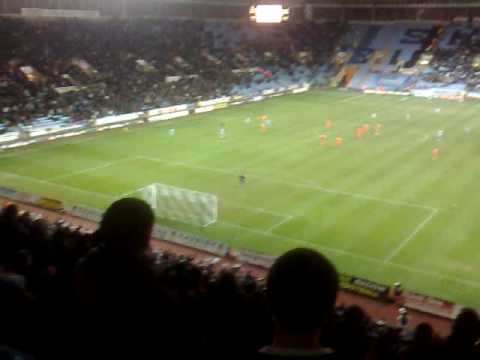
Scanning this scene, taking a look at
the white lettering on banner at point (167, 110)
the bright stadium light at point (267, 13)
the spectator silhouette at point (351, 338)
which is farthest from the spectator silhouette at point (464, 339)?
the bright stadium light at point (267, 13)

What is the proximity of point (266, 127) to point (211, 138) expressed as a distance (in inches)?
202

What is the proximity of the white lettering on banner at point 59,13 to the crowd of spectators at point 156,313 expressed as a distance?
4750cm

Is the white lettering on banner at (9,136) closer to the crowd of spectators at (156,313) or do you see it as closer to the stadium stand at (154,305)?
the stadium stand at (154,305)

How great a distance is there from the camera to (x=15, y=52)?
158 ft

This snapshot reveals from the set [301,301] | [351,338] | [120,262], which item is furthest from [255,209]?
[301,301]

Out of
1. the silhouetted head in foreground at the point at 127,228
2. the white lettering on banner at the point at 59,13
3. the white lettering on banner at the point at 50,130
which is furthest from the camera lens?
the white lettering on banner at the point at 59,13

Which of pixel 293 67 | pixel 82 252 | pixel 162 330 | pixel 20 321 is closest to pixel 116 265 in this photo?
pixel 162 330

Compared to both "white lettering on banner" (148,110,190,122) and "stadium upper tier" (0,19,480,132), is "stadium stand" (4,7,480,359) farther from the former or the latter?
"white lettering on banner" (148,110,190,122)

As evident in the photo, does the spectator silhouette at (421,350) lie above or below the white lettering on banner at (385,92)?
above

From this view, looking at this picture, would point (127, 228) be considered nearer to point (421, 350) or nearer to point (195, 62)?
point (421, 350)

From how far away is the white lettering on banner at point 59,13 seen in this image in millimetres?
50562

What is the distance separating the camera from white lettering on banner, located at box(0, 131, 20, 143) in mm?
34531

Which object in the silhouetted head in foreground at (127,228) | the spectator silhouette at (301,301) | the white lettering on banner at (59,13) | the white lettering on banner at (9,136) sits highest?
the white lettering on banner at (59,13)

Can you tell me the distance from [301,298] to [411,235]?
1865cm
